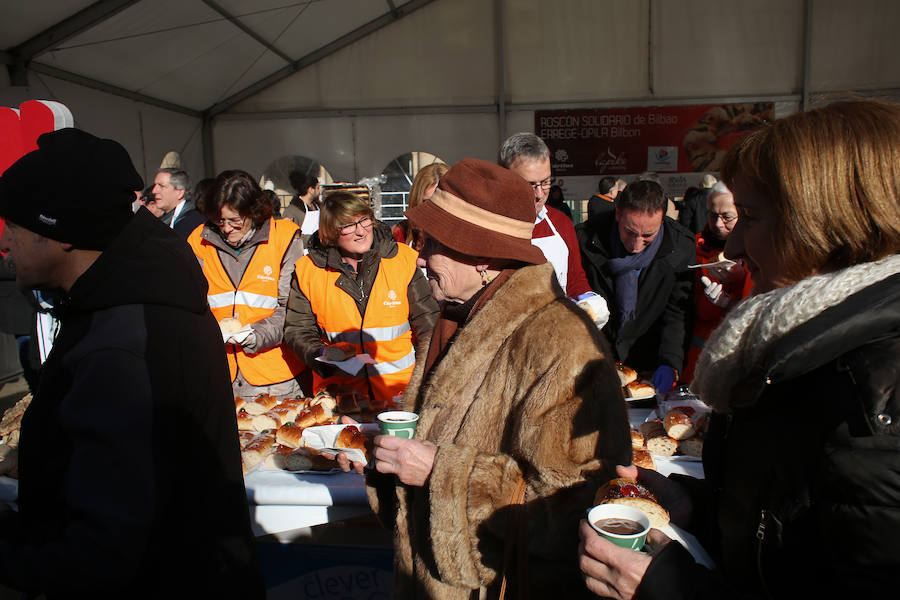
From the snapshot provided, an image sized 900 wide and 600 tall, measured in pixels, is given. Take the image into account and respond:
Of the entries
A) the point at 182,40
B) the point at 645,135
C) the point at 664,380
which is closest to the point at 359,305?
the point at 664,380

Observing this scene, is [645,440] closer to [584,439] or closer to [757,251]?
[584,439]

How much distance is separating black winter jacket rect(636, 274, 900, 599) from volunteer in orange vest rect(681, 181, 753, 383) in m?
2.34

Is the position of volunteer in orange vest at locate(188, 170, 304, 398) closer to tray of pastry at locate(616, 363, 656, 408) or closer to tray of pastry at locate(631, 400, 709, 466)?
tray of pastry at locate(616, 363, 656, 408)

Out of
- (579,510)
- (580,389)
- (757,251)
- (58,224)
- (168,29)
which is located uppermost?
(168,29)

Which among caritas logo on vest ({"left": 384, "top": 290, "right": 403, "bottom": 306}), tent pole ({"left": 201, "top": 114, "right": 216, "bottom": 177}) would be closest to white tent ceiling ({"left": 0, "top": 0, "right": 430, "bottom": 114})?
tent pole ({"left": 201, "top": 114, "right": 216, "bottom": 177})

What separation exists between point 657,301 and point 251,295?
2.47 m

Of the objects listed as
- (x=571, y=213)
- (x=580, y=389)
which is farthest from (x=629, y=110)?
(x=580, y=389)

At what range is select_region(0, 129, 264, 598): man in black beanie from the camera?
1.22 m

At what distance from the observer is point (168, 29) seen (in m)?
8.99

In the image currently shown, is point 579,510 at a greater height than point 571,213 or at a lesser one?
lesser

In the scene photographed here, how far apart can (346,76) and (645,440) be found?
39.5 ft

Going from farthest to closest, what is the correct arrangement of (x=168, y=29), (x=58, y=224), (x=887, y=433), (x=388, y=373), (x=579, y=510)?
(x=168, y=29) → (x=388, y=373) → (x=579, y=510) → (x=58, y=224) → (x=887, y=433)

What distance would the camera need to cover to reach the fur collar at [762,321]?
91 centimetres

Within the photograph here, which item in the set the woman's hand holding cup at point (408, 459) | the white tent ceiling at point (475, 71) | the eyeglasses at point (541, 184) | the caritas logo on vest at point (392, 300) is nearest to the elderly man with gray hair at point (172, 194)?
the caritas logo on vest at point (392, 300)
